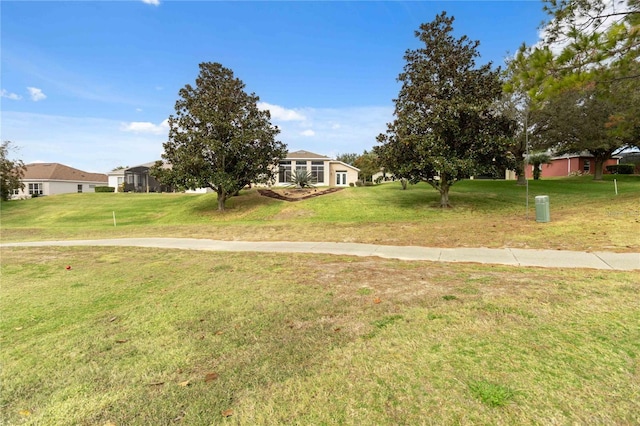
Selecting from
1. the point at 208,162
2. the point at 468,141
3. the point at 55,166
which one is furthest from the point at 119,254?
the point at 55,166

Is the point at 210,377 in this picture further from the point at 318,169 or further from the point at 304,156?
the point at 304,156

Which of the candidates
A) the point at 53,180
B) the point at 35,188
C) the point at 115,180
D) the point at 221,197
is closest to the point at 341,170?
the point at 221,197

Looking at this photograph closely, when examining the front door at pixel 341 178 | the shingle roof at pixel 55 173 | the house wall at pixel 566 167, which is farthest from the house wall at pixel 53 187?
the house wall at pixel 566 167

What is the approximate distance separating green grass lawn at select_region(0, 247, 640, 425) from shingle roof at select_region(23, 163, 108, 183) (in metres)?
52.7

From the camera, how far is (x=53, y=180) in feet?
153

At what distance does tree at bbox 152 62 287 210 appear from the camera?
20.9 meters

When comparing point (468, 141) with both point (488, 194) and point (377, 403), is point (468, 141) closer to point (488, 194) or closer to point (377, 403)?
point (488, 194)

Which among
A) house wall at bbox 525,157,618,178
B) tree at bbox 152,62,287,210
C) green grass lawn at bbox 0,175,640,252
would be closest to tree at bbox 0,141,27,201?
green grass lawn at bbox 0,175,640,252

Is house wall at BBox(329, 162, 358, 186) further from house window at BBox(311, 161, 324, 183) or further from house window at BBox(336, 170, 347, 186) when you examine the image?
house window at BBox(311, 161, 324, 183)

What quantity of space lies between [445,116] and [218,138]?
13.4 metres

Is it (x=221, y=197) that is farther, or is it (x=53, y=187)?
(x=53, y=187)

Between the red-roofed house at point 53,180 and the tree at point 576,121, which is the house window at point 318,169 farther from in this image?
the red-roofed house at point 53,180

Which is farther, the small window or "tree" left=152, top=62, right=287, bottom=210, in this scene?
the small window

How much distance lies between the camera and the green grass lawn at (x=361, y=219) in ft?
31.7
